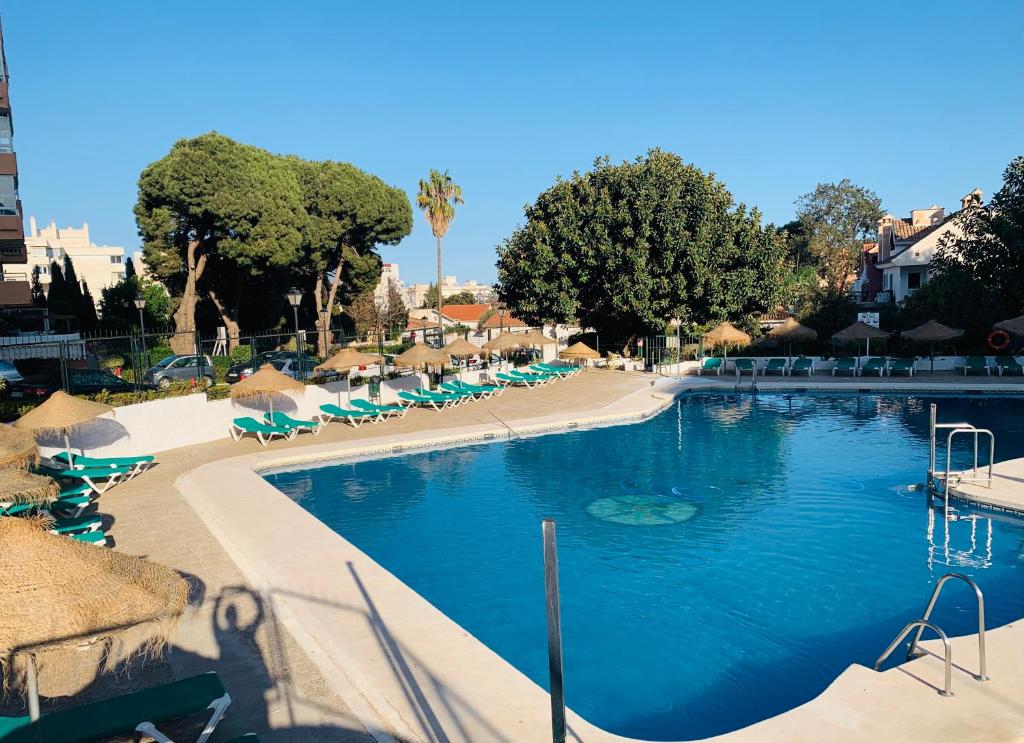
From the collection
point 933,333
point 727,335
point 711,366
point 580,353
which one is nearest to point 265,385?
point 580,353

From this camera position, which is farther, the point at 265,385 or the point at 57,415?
the point at 265,385

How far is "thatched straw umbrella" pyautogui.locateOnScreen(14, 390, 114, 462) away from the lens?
13180mm

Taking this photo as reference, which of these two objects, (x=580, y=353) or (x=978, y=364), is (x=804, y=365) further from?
(x=580, y=353)

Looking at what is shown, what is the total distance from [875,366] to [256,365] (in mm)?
23946

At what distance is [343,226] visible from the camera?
45.8 m

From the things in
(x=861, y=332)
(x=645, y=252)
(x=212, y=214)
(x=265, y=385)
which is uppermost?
(x=212, y=214)

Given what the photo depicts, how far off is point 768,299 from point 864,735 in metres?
31.4

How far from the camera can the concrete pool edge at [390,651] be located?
239 inches

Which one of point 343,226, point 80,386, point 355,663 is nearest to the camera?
point 355,663

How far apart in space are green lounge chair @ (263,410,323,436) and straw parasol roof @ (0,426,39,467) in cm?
878

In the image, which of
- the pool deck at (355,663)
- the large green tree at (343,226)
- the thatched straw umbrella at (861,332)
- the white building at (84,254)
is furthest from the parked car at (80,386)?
the white building at (84,254)

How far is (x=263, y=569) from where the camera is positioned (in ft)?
32.1

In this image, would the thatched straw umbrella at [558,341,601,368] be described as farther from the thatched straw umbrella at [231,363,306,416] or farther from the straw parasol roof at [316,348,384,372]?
the thatched straw umbrella at [231,363,306,416]

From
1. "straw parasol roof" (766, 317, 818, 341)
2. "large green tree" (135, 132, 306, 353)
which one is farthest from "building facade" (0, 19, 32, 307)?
"straw parasol roof" (766, 317, 818, 341)
